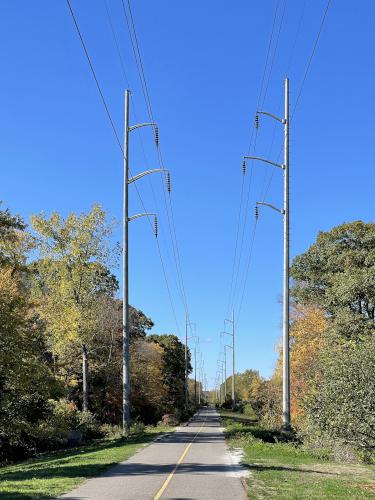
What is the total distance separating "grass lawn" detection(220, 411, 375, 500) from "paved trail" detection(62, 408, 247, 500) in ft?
1.94

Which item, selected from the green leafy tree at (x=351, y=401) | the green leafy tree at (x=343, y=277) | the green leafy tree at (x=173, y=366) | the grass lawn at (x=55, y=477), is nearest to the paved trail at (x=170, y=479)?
the grass lawn at (x=55, y=477)

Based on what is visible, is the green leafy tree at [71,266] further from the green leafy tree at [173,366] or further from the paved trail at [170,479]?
the green leafy tree at [173,366]

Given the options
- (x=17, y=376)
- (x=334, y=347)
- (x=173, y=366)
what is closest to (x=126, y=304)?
(x=17, y=376)

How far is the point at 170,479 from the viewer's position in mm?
13789

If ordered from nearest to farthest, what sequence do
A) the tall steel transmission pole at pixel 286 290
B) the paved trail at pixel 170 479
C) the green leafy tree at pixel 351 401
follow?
the paved trail at pixel 170 479 → the green leafy tree at pixel 351 401 → the tall steel transmission pole at pixel 286 290

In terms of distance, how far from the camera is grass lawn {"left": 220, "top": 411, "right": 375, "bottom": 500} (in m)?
11.8

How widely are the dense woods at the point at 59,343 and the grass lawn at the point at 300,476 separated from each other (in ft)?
34.4

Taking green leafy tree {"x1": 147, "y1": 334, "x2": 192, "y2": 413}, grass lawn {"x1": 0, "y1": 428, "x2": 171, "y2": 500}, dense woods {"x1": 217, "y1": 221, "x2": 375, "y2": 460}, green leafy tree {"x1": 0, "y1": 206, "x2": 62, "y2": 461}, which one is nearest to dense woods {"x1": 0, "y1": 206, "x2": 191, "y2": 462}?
green leafy tree {"x1": 0, "y1": 206, "x2": 62, "y2": 461}

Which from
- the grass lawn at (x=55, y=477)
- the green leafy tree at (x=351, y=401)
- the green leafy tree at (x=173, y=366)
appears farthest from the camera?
the green leafy tree at (x=173, y=366)

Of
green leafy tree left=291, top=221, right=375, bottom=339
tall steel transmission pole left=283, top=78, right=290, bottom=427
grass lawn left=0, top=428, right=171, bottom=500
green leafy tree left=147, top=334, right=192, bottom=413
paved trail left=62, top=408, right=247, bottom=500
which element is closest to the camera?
paved trail left=62, top=408, right=247, bottom=500

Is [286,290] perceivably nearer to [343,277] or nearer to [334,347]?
[334,347]

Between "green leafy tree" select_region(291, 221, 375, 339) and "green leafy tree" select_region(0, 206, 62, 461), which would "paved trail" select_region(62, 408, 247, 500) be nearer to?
"green leafy tree" select_region(0, 206, 62, 461)

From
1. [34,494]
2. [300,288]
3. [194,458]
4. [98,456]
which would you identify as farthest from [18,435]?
[300,288]

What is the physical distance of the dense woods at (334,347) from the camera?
16.3m
